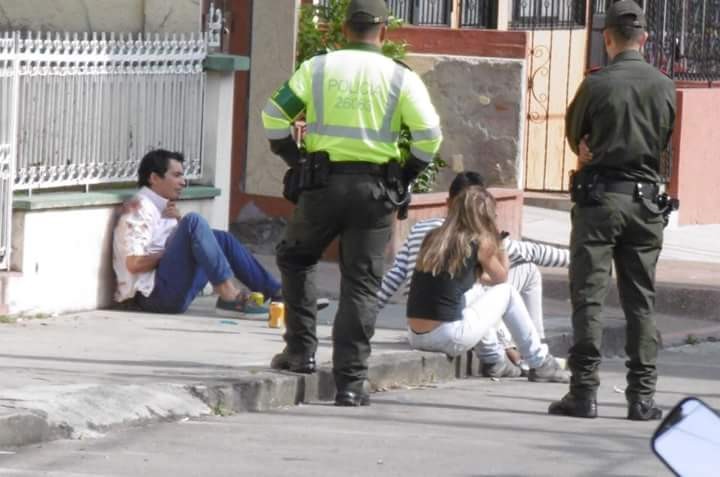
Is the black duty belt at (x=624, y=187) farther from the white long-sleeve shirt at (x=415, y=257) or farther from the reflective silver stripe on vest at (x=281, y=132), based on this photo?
the white long-sleeve shirt at (x=415, y=257)

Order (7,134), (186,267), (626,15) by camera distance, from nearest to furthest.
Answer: (626,15)
(7,134)
(186,267)

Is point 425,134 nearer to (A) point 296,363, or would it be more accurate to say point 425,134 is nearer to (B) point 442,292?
(A) point 296,363

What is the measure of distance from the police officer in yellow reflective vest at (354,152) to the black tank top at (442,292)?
111 cm

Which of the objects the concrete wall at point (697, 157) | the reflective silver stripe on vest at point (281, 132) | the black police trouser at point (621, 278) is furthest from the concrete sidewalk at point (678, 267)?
the reflective silver stripe on vest at point (281, 132)

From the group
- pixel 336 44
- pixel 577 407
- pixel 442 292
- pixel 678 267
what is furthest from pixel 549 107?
pixel 577 407

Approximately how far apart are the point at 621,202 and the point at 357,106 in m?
1.23

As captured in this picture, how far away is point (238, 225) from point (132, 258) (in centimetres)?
325

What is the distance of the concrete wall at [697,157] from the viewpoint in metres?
14.8

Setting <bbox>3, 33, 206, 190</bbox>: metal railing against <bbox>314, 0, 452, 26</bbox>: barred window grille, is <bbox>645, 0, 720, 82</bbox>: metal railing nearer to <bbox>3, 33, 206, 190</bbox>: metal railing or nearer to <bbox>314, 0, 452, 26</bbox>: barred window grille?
<bbox>314, 0, 452, 26</bbox>: barred window grille

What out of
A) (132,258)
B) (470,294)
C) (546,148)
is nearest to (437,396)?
(470,294)

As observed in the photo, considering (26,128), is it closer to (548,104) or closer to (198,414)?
(198,414)

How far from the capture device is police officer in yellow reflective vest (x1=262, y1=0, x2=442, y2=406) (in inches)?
266

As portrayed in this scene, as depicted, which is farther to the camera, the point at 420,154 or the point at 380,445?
the point at 420,154

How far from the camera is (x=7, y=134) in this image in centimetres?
875
